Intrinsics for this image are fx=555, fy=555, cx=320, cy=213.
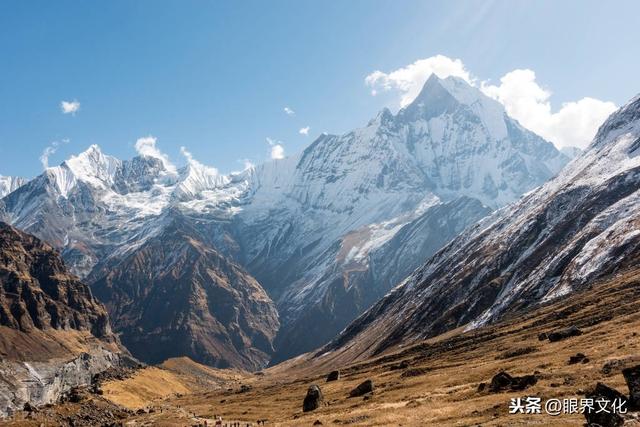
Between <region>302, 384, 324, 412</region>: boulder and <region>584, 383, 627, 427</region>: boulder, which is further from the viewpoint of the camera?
<region>302, 384, 324, 412</region>: boulder

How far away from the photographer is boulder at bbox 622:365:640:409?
3578 centimetres

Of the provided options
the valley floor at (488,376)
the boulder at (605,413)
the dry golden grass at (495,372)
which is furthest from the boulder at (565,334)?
the boulder at (605,413)

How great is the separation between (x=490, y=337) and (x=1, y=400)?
161 metres

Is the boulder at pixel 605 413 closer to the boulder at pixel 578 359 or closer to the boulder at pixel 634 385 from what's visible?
the boulder at pixel 634 385

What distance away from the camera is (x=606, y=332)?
274 feet

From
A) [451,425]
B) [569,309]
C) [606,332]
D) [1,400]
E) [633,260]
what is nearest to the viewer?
[451,425]

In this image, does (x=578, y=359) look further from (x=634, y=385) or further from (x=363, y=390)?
(x=363, y=390)

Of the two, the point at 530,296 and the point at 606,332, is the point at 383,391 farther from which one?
the point at 530,296

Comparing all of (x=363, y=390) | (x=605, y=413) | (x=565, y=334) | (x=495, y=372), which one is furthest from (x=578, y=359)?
(x=363, y=390)

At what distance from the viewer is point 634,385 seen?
36.7 metres

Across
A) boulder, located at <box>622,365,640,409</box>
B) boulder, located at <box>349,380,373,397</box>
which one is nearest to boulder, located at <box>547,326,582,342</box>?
boulder, located at <box>349,380,373,397</box>

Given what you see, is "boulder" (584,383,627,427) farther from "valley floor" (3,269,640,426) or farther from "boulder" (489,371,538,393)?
"boulder" (489,371,538,393)

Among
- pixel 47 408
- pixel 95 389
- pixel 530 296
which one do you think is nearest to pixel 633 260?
pixel 530 296

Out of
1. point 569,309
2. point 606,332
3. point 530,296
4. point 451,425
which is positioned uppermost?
point 530,296
